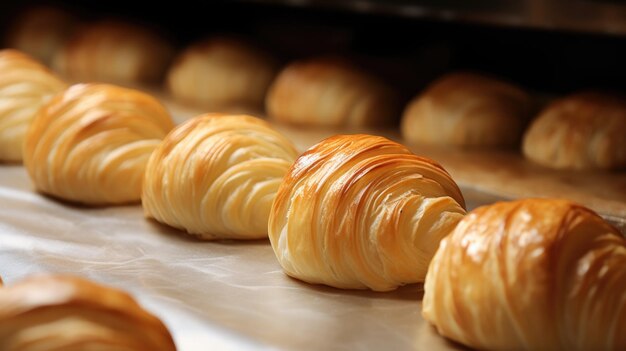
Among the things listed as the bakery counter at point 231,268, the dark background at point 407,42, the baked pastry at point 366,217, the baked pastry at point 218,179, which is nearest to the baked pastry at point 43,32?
the dark background at point 407,42

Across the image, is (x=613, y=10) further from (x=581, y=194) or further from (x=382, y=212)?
(x=382, y=212)

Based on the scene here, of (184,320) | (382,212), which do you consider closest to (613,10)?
(382,212)

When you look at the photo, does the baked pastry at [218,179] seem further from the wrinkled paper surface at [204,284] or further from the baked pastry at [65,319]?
the baked pastry at [65,319]

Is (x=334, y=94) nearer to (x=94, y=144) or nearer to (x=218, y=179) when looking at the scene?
(x=94, y=144)

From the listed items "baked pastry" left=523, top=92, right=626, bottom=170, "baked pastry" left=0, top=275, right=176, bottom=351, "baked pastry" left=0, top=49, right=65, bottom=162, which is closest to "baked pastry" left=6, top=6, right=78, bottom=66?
"baked pastry" left=0, top=49, right=65, bottom=162

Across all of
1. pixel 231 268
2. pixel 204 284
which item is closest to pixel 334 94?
pixel 231 268

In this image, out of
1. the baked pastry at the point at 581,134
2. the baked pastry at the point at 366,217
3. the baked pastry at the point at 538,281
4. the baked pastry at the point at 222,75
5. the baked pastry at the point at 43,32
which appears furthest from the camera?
the baked pastry at the point at 43,32

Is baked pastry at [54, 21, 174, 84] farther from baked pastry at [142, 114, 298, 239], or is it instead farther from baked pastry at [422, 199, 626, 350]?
baked pastry at [422, 199, 626, 350]

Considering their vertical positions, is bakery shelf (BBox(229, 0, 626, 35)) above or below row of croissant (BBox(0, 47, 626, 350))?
above
